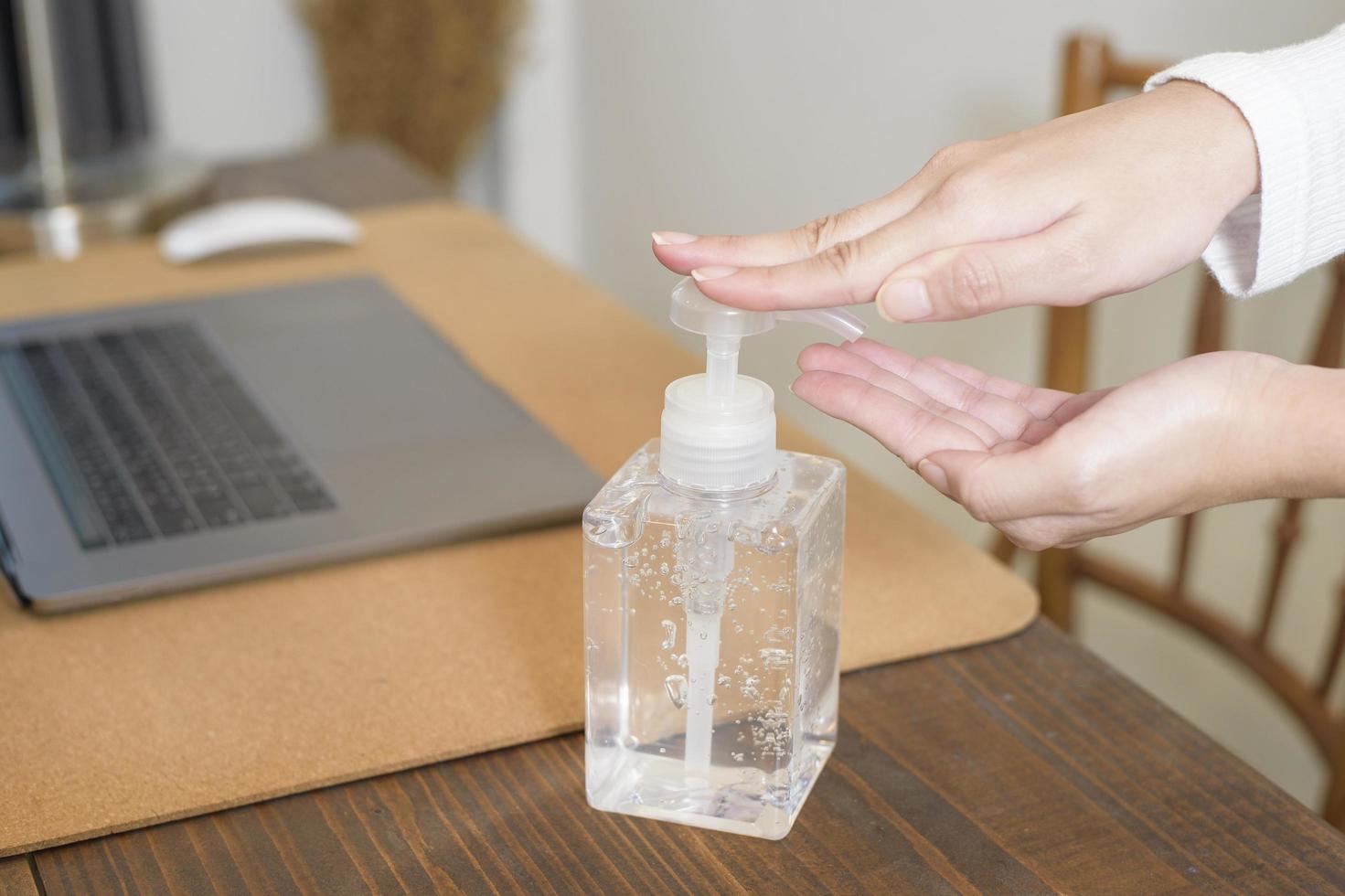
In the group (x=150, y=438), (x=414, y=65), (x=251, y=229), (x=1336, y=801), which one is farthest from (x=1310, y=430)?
(x=414, y=65)

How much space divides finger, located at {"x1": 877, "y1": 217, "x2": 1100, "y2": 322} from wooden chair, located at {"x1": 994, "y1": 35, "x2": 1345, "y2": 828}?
21.0 inches

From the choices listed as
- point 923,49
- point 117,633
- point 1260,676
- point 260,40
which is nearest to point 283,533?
point 117,633

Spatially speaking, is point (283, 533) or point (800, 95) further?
point (800, 95)

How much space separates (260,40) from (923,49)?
Answer: 1652 mm

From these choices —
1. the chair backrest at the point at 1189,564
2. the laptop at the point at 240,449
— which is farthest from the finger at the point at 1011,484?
the chair backrest at the point at 1189,564

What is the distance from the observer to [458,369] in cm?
106

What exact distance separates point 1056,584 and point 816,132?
1.08m

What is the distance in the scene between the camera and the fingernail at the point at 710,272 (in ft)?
1.89

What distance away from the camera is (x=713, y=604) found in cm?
59

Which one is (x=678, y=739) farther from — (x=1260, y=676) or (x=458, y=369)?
(x=1260, y=676)

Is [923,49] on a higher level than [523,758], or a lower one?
higher

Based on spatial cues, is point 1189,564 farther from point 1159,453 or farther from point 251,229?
point 251,229

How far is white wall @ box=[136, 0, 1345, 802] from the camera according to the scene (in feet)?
5.15

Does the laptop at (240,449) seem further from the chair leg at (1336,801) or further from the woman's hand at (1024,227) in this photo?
the chair leg at (1336,801)
